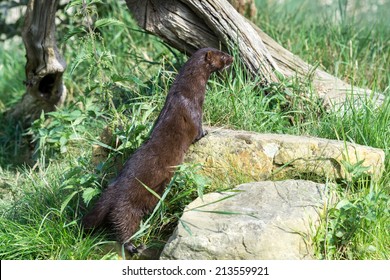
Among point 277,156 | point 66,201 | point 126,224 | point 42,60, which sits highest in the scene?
point 42,60

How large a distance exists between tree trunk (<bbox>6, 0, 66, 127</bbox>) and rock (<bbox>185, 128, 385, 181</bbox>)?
77.6 inches

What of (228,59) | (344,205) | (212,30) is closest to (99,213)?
(344,205)

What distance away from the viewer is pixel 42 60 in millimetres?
6211

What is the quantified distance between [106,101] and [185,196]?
1413 millimetres

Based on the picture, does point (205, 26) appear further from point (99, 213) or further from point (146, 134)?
point (99, 213)

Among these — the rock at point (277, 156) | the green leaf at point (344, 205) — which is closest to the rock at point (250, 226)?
the green leaf at point (344, 205)

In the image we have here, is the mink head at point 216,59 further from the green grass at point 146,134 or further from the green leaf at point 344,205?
the green leaf at point 344,205

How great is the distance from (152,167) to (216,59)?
1.21 meters

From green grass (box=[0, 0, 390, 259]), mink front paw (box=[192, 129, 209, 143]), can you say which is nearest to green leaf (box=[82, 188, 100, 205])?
green grass (box=[0, 0, 390, 259])

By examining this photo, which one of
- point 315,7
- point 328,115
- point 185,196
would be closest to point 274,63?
point 328,115

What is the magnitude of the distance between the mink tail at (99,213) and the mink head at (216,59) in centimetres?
138

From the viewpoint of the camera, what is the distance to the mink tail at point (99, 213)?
450 cm

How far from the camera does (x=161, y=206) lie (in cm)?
455

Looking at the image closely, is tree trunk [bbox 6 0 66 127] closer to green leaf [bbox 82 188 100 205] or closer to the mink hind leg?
green leaf [bbox 82 188 100 205]
